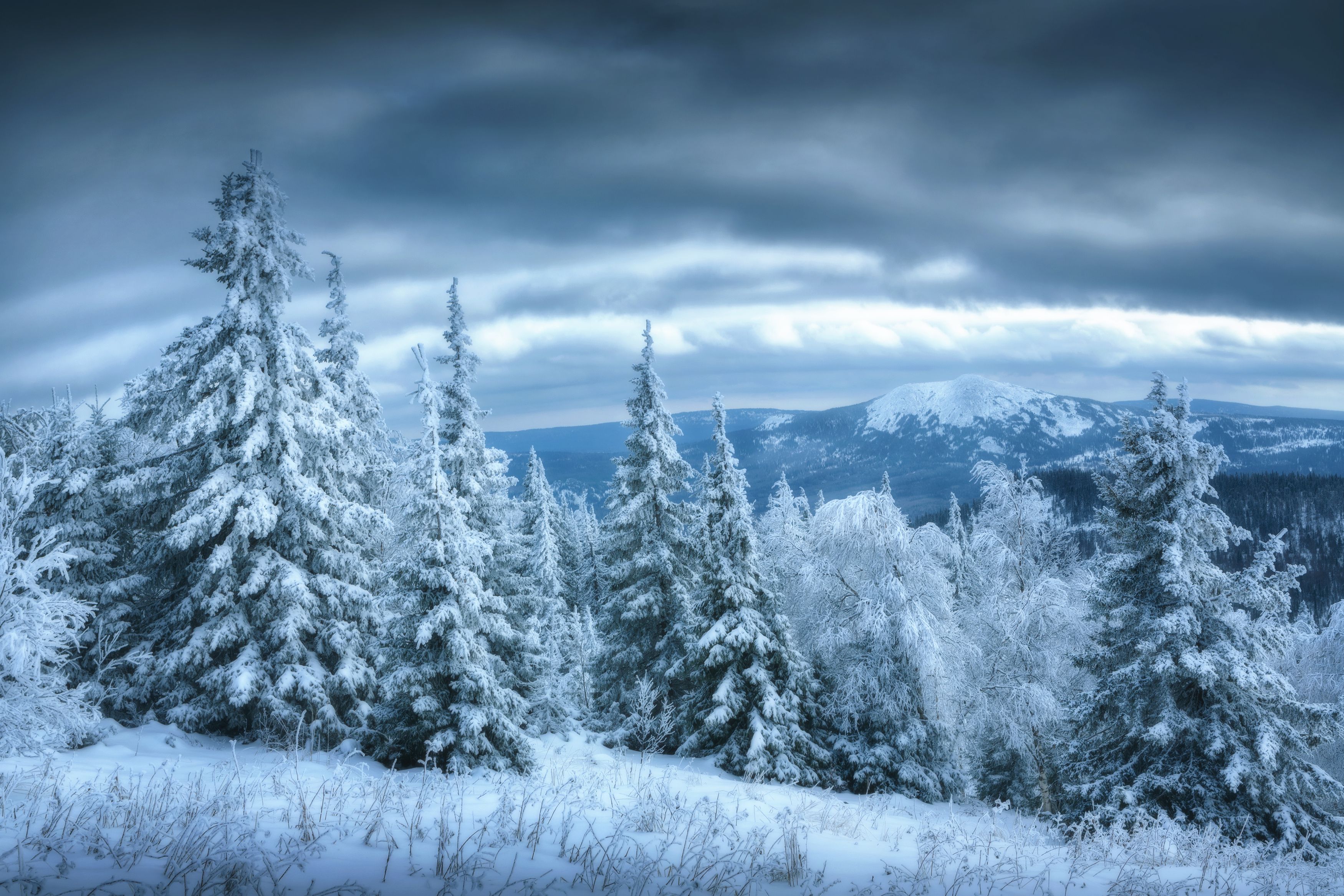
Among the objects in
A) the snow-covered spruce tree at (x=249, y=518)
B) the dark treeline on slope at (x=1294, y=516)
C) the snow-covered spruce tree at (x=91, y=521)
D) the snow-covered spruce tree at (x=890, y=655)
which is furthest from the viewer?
the dark treeline on slope at (x=1294, y=516)

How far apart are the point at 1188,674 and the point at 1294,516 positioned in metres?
211

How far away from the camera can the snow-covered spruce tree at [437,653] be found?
1429 centimetres

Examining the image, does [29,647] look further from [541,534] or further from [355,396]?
[541,534]

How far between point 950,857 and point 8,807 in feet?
23.8

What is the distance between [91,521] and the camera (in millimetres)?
17250

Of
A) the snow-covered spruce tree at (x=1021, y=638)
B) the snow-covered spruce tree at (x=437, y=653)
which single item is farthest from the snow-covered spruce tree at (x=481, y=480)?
the snow-covered spruce tree at (x=1021, y=638)

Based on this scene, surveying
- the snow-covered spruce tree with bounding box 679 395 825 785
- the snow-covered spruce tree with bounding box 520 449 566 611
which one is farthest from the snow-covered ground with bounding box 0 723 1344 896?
the snow-covered spruce tree with bounding box 520 449 566 611

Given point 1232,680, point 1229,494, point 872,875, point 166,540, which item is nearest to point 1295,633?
point 1232,680

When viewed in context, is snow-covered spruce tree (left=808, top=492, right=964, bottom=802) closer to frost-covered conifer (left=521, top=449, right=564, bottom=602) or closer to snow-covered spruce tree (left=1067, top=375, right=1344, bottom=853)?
snow-covered spruce tree (left=1067, top=375, right=1344, bottom=853)

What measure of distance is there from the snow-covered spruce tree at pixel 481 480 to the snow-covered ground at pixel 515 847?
39.3 ft

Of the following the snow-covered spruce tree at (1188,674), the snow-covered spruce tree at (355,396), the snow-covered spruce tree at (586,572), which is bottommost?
the snow-covered spruce tree at (586,572)

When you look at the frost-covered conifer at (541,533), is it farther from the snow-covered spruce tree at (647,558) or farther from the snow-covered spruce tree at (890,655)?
the snow-covered spruce tree at (890,655)

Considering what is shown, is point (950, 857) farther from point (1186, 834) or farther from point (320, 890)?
point (1186, 834)

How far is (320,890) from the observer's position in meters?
3.81
